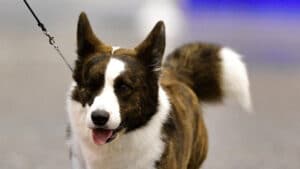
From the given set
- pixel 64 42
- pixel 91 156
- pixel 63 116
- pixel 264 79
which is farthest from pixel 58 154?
pixel 64 42

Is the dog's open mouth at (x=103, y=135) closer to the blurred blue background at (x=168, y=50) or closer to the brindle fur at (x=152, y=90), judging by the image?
the brindle fur at (x=152, y=90)

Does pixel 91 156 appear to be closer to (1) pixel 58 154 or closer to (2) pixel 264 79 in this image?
(1) pixel 58 154

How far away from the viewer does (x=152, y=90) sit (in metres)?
3.86

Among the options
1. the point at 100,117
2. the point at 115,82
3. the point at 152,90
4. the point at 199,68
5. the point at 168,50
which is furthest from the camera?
the point at 168,50

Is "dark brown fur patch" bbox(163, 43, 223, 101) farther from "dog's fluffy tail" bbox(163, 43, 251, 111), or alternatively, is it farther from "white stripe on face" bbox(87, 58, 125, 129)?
"white stripe on face" bbox(87, 58, 125, 129)

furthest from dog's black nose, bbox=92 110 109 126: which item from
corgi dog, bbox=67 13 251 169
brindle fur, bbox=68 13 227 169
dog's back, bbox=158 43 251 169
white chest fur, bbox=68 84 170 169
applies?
dog's back, bbox=158 43 251 169

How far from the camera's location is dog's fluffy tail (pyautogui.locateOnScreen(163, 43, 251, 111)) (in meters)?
5.05

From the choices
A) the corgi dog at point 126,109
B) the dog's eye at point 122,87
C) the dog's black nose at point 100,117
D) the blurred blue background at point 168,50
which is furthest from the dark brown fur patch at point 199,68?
the dog's black nose at point 100,117

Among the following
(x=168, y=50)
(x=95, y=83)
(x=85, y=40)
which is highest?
(x=85, y=40)

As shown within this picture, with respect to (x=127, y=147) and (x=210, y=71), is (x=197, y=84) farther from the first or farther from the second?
(x=127, y=147)

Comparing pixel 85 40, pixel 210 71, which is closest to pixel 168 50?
pixel 210 71

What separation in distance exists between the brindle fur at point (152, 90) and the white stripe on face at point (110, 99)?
3 centimetres

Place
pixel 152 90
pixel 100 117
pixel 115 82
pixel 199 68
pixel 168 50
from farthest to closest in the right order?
pixel 168 50
pixel 199 68
pixel 152 90
pixel 115 82
pixel 100 117

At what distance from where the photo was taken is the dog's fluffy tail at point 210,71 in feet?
16.6
